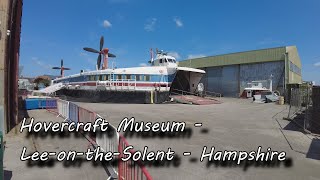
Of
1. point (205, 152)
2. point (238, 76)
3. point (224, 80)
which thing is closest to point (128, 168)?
point (205, 152)

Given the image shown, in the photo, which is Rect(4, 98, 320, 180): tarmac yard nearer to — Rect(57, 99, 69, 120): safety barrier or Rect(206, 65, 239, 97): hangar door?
Rect(57, 99, 69, 120): safety barrier

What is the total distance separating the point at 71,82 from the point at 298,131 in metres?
33.1

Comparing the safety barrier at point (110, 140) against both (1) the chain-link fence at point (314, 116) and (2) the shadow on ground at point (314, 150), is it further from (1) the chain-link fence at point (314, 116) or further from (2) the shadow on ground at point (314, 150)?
(1) the chain-link fence at point (314, 116)

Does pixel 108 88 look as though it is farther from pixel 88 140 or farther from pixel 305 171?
pixel 305 171

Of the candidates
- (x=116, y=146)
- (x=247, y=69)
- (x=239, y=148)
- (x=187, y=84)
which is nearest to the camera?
(x=116, y=146)

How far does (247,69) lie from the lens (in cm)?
4856

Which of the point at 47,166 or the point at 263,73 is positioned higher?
the point at 263,73

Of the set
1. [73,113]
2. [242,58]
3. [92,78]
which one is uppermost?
[242,58]

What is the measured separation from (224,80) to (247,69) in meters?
5.37

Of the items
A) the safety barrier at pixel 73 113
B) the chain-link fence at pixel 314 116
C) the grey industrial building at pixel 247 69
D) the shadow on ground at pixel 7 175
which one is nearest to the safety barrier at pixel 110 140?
the shadow on ground at pixel 7 175

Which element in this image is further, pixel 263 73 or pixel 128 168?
pixel 263 73

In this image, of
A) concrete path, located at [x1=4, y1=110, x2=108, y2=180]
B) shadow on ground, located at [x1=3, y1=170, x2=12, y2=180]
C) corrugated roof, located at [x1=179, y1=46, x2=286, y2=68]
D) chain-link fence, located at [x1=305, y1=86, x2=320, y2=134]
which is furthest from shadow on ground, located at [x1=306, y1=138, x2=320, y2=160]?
corrugated roof, located at [x1=179, y1=46, x2=286, y2=68]

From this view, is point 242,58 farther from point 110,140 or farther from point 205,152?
point 110,140

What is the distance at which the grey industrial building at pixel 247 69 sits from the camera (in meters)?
43.6
